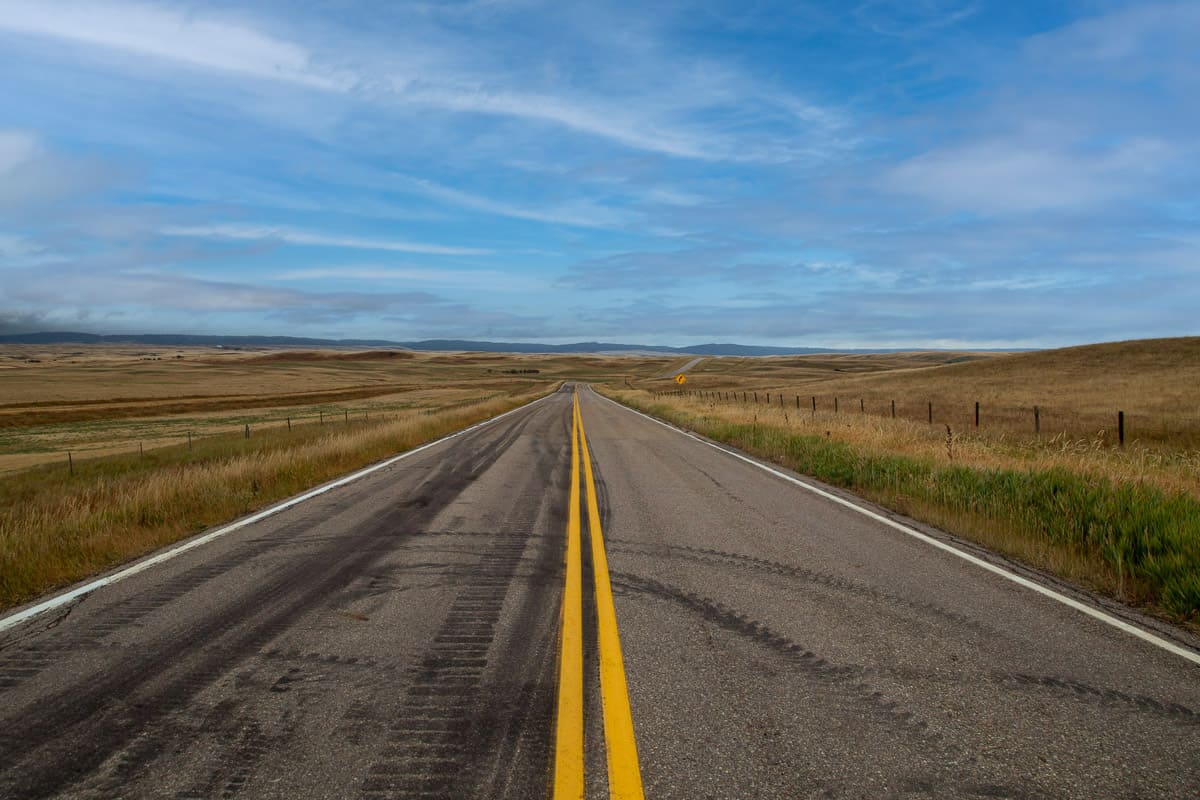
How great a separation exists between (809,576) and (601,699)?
10.2 feet

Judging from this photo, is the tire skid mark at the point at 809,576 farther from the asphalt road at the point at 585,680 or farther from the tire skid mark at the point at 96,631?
the tire skid mark at the point at 96,631

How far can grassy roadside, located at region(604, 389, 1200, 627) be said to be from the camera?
590 cm

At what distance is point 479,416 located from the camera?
32562mm

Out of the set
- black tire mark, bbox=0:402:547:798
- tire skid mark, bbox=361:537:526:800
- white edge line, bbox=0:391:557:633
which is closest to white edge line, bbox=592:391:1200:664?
tire skid mark, bbox=361:537:526:800

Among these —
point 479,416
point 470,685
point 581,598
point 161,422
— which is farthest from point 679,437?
point 161,422

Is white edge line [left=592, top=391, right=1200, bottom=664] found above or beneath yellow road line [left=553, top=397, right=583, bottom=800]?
beneath

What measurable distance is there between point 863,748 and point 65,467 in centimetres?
2510

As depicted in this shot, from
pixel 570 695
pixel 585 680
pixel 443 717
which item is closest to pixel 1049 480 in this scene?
pixel 585 680

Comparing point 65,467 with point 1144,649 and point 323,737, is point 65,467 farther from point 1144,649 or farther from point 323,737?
point 1144,649

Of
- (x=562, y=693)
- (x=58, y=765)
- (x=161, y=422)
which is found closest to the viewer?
(x=58, y=765)

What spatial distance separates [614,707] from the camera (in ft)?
12.1

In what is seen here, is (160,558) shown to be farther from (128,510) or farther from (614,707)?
(614,707)

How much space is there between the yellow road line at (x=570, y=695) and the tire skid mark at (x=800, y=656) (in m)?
0.56

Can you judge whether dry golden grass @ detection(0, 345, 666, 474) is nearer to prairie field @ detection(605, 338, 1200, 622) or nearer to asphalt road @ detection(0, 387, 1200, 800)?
asphalt road @ detection(0, 387, 1200, 800)
